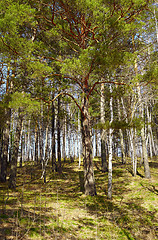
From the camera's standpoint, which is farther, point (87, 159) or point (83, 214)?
point (87, 159)

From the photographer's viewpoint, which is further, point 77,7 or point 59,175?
point 59,175

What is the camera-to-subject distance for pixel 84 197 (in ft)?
25.0

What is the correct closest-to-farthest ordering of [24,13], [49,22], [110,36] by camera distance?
[24,13] < [110,36] < [49,22]

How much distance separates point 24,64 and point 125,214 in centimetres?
756

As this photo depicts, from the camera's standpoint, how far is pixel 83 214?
6.06 meters

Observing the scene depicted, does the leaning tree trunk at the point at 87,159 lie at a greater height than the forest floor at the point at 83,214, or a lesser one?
greater

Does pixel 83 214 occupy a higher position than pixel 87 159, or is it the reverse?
pixel 87 159

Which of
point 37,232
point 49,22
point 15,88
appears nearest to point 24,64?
point 49,22

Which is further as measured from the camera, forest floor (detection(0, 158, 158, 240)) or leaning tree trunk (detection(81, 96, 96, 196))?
leaning tree trunk (detection(81, 96, 96, 196))

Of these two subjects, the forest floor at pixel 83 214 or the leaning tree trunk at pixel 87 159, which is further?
the leaning tree trunk at pixel 87 159

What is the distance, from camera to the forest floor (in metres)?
4.27

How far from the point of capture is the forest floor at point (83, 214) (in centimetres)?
427

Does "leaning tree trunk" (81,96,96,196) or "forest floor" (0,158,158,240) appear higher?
"leaning tree trunk" (81,96,96,196)

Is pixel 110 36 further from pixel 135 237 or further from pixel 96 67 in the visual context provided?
pixel 135 237
